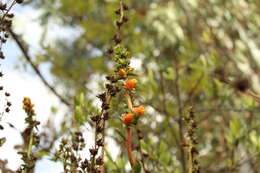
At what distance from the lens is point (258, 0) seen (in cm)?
555

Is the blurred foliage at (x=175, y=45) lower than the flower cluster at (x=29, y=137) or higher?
higher

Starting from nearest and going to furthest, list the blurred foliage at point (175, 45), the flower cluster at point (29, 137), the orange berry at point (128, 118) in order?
the orange berry at point (128, 118)
the flower cluster at point (29, 137)
the blurred foliage at point (175, 45)

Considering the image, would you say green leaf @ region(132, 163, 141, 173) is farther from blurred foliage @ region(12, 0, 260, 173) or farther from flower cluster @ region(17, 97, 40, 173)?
blurred foliage @ region(12, 0, 260, 173)

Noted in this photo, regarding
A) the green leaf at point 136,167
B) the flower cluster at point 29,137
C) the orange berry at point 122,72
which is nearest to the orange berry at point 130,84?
the orange berry at point 122,72

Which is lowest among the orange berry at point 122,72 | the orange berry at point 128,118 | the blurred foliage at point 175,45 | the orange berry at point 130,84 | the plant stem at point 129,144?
the plant stem at point 129,144

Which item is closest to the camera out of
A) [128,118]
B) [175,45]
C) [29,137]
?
[128,118]

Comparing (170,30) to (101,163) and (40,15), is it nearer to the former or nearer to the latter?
(40,15)

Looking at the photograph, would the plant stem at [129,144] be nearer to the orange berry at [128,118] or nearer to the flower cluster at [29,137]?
the orange berry at [128,118]

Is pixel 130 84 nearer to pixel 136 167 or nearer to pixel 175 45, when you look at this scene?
pixel 136 167

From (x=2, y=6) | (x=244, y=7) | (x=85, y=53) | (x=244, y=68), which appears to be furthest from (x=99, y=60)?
(x=85, y=53)

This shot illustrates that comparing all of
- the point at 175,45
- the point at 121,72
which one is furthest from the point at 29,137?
the point at 175,45

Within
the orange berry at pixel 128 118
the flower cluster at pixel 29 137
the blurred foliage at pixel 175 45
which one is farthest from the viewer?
the blurred foliage at pixel 175 45

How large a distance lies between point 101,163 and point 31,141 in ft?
0.84

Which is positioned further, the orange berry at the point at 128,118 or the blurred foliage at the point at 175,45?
the blurred foliage at the point at 175,45
